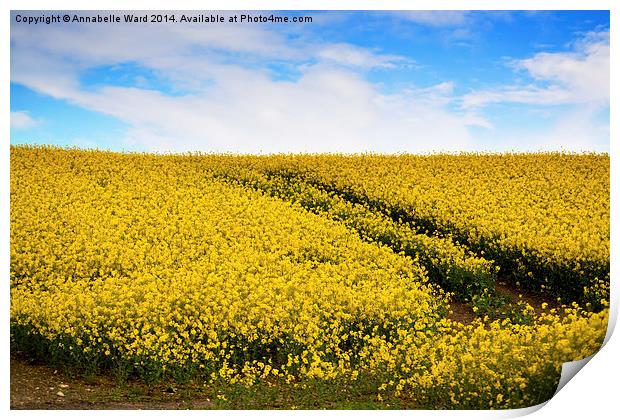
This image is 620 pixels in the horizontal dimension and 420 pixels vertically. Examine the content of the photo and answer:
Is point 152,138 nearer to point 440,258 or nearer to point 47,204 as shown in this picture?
point 47,204

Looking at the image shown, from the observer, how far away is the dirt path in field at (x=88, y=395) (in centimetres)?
561

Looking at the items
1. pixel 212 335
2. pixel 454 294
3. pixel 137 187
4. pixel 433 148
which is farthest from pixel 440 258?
pixel 137 187

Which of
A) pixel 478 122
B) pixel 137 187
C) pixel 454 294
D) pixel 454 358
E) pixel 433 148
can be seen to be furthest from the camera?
pixel 137 187

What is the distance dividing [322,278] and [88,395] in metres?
2.32

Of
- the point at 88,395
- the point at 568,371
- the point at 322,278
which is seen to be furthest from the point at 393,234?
the point at 88,395

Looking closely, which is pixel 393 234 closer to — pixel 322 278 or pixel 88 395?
pixel 322 278

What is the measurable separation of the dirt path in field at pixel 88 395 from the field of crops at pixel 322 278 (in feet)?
0.45

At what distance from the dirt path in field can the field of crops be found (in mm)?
138

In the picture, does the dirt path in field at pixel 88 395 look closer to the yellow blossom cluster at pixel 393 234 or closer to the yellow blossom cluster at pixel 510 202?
the yellow blossom cluster at pixel 393 234

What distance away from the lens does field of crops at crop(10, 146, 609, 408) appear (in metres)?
5.81

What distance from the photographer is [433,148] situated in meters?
6.81

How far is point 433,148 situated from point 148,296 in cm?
277

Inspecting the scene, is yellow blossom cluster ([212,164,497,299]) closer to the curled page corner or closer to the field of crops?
the field of crops

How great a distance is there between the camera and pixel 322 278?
7016 mm
